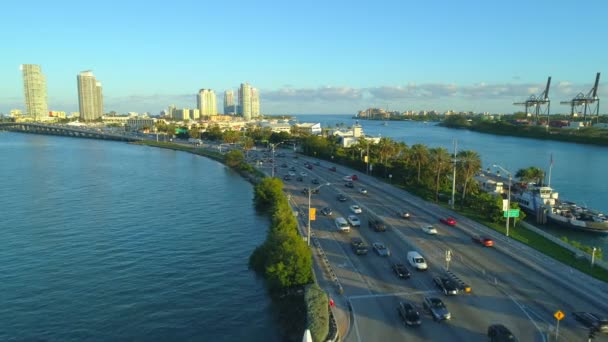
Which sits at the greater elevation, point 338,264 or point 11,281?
point 338,264

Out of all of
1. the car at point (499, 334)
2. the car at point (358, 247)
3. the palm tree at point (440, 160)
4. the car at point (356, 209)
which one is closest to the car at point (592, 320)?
the car at point (499, 334)

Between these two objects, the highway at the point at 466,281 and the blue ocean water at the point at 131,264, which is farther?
the blue ocean water at the point at 131,264

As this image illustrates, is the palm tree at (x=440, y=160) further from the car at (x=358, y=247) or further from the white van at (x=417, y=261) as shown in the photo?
the white van at (x=417, y=261)

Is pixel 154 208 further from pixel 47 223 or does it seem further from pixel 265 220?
pixel 265 220

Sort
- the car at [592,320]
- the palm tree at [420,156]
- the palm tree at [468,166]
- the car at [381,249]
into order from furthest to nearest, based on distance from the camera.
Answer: the palm tree at [420,156] → the palm tree at [468,166] → the car at [381,249] → the car at [592,320]

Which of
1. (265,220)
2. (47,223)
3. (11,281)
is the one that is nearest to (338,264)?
(265,220)

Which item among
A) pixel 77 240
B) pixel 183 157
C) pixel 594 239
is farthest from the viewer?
pixel 183 157
